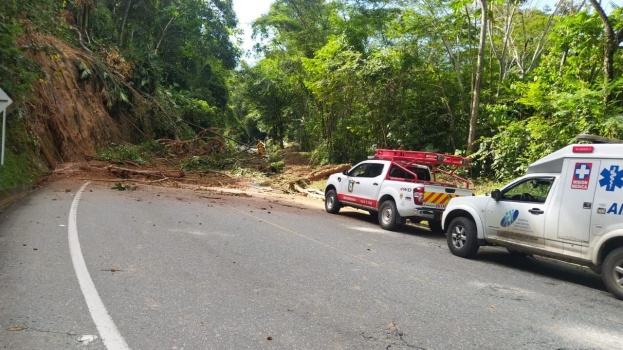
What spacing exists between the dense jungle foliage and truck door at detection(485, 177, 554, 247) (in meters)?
6.19

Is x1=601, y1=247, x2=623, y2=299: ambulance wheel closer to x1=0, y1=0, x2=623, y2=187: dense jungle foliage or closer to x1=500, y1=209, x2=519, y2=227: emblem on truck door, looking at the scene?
x1=500, y1=209, x2=519, y2=227: emblem on truck door

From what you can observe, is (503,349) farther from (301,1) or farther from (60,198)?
(301,1)

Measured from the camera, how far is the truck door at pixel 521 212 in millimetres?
7336

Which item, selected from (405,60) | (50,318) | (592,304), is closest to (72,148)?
(405,60)

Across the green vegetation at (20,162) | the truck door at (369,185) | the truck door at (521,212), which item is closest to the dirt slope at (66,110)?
the green vegetation at (20,162)

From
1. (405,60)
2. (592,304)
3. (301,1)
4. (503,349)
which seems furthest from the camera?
(301,1)

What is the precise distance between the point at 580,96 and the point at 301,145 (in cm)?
3022

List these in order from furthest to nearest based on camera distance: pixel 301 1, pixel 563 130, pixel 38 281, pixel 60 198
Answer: pixel 301 1
pixel 563 130
pixel 60 198
pixel 38 281

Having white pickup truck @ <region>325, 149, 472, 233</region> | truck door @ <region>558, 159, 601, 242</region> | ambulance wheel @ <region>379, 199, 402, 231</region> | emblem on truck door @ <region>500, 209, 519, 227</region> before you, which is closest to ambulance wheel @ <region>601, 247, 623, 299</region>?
truck door @ <region>558, 159, 601, 242</region>

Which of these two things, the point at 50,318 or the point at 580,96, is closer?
the point at 50,318

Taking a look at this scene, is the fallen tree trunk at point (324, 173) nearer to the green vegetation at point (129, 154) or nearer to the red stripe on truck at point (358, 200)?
the green vegetation at point (129, 154)

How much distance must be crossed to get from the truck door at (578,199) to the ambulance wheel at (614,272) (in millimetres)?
413

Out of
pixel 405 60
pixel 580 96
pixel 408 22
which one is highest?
pixel 408 22

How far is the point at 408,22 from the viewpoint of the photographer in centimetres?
2131
